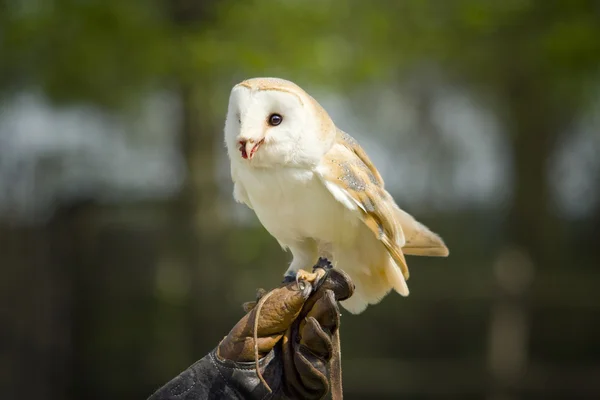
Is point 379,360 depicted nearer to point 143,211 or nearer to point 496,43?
point 143,211

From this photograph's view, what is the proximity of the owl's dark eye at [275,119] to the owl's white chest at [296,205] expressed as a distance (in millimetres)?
112

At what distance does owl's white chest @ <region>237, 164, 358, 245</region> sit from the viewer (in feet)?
5.40

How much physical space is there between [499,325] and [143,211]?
3005mm

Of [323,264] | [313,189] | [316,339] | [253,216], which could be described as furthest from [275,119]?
[253,216]

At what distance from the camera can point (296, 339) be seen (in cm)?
171

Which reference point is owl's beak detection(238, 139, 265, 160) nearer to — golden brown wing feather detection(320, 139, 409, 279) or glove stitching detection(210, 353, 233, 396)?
golden brown wing feather detection(320, 139, 409, 279)

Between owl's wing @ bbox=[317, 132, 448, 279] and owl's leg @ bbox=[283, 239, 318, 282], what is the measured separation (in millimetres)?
202

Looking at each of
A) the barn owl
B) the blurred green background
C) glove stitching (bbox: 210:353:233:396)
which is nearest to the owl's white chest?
the barn owl

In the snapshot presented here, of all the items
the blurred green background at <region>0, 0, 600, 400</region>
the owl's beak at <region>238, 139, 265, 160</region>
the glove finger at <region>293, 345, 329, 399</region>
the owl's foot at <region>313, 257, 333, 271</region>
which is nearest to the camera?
the owl's beak at <region>238, 139, 265, 160</region>

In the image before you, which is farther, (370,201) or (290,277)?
(290,277)

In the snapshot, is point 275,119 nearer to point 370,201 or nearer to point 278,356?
point 370,201

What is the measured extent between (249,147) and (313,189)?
220 millimetres

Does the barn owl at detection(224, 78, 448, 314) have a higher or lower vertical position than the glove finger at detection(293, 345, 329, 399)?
higher

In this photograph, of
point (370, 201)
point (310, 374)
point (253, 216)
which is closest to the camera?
point (310, 374)
